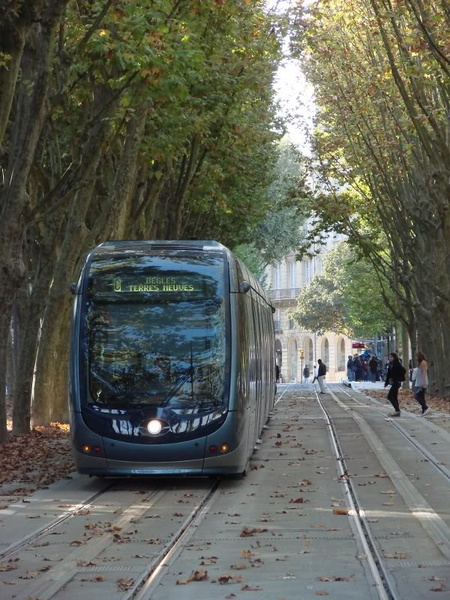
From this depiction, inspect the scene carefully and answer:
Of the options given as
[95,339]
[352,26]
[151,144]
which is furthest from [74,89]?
[352,26]

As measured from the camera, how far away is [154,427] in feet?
48.8

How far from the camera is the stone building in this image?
113 m

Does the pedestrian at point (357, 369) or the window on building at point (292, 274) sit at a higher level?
the window on building at point (292, 274)

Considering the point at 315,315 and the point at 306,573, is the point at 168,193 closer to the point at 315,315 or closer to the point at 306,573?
the point at 306,573

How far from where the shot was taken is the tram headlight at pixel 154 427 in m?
14.9

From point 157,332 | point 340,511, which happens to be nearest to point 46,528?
point 340,511

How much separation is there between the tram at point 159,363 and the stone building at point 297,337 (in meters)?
93.6

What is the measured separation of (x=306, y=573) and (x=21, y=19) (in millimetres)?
9256

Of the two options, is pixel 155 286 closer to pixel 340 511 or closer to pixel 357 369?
pixel 340 511

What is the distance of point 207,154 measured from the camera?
30500 mm

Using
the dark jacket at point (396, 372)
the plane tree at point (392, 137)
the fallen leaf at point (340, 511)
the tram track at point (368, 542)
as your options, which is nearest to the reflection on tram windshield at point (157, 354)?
the tram track at point (368, 542)

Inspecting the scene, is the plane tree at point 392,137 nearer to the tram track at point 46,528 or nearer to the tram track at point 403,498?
the tram track at point 403,498

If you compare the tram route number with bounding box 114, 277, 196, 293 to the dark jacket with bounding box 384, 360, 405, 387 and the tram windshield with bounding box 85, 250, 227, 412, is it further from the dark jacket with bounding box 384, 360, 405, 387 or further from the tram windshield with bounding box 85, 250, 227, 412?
the dark jacket with bounding box 384, 360, 405, 387

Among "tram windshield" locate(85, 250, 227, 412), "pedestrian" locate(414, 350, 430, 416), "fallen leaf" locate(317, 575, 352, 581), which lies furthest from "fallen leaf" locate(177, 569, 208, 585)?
"pedestrian" locate(414, 350, 430, 416)
